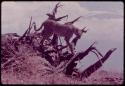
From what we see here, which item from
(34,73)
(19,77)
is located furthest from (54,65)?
(19,77)

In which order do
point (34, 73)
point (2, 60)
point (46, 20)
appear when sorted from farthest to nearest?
1. point (46, 20)
2. point (2, 60)
3. point (34, 73)

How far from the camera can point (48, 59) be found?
18750 mm

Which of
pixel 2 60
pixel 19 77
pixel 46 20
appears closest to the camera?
pixel 19 77

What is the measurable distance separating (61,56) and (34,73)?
7.02ft

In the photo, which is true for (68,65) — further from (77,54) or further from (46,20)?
(46,20)

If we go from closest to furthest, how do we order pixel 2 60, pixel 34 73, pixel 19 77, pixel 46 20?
pixel 19 77, pixel 34 73, pixel 2 60, pixel 46 20

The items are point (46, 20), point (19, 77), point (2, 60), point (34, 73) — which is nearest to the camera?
point (19, 77)

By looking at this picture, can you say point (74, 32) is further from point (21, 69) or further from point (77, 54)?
point (21, 69)

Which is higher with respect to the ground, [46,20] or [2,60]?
[46,20]

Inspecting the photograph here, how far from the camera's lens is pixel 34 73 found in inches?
671

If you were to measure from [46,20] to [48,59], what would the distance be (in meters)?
2.03

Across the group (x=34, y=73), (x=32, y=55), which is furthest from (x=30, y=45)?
(x=34, y=73)

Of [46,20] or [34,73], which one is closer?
[34,73]

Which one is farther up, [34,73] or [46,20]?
[46,20]
